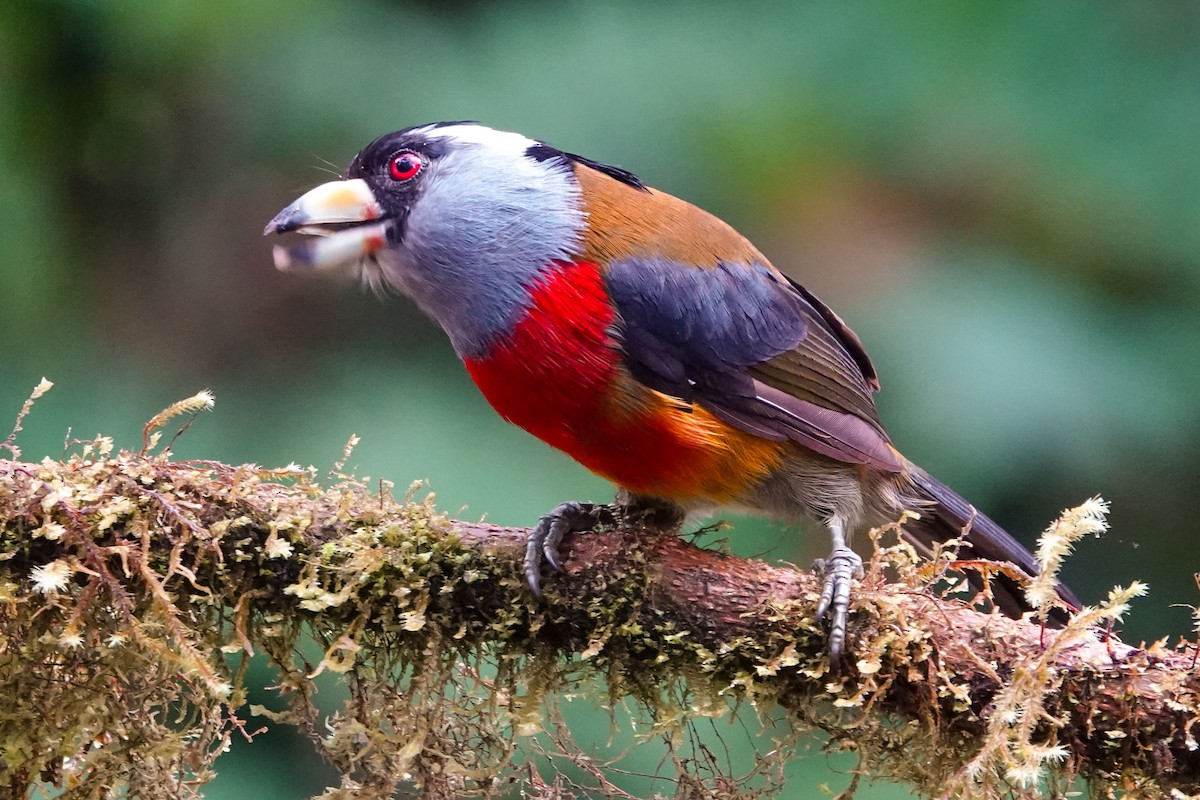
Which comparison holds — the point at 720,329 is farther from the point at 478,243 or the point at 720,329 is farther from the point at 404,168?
the point at 404,168

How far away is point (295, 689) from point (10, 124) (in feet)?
7.47

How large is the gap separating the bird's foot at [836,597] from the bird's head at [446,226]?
711 mm

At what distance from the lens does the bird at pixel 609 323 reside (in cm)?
201

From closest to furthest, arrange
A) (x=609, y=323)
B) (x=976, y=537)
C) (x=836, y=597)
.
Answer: (x=836, y=597) < (x=609, y=323) < (x=976, y=537)

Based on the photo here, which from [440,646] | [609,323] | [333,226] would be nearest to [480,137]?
[333,226]

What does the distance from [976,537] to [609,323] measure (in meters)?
0.95

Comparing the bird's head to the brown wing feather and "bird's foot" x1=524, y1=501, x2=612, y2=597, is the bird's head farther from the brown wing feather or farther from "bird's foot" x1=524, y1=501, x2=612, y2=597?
"bird's foot" x1=524, y1=501, x2=612, y2=597

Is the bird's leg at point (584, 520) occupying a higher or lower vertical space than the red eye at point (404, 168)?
lower

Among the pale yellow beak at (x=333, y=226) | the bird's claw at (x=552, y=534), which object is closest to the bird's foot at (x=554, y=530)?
the bird's claw at (x=552, y=534)

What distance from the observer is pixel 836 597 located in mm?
1707

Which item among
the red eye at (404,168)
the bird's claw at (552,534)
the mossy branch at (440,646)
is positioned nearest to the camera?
the mossy branch at (440,646)

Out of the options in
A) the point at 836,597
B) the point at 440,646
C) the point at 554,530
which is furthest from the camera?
the point at 554,530

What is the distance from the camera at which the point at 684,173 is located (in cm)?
342

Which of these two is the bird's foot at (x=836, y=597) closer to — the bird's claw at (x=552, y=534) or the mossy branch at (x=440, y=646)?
the mossy branch at (x=440, y=646)
